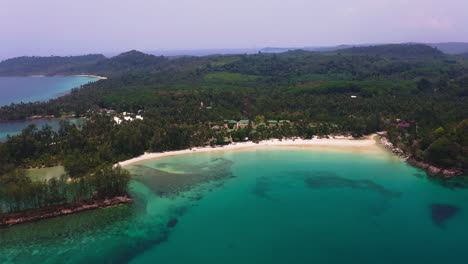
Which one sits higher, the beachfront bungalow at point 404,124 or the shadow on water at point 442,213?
the beachfront bungalow at point 404,124

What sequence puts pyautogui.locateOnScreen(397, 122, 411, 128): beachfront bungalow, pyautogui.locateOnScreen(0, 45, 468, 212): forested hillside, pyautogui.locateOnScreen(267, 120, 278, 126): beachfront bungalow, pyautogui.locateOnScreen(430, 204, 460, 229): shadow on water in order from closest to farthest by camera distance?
pyautogui.locateOnScreen(430, 204, 460, 229): shadow on water < pyautogui.locateOnScreen(0, 45, 468, 212): forested hillside < pyautogui.locateOnScreen(397, 122, 411, 128): beachfront bungalow < pyautogui.locateOnScreen(267, 120, 278, 126): beachfront bungalow

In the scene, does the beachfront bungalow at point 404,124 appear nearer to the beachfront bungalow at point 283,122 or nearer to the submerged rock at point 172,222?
the beachfront bungalow at point 283,122

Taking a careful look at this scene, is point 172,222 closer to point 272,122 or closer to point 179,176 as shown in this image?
point 179,176

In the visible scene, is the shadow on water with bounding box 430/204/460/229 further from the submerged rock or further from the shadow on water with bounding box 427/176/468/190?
the submerged rock

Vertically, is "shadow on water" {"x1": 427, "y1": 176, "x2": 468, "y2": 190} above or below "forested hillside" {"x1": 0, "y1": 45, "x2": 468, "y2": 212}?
below

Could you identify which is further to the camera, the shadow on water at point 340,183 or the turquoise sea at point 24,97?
the turquoise sea at point 24,97

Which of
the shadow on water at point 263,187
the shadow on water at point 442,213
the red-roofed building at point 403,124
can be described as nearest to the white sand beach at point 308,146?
the red-roofed building at point 403,124

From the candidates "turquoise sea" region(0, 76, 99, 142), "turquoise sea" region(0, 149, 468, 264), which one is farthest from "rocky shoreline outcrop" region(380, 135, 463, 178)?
"turquoise sea" region(0, 76, 99, 142)

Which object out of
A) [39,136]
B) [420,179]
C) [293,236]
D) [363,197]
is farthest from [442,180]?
[39,136]
